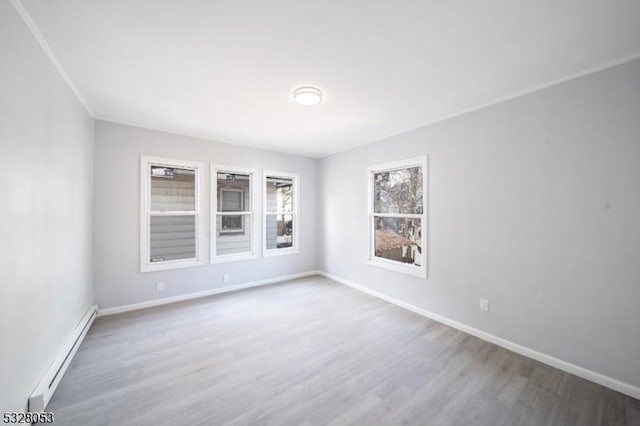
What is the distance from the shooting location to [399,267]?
145 inches

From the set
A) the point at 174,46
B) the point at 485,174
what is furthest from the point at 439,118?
the point at 174,46

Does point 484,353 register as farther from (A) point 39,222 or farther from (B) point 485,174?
(A) point 39,222

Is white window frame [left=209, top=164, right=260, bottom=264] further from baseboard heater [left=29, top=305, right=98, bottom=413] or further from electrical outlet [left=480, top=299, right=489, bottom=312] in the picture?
electrical outlet [left=480, top=299, right=489, bottom=312]

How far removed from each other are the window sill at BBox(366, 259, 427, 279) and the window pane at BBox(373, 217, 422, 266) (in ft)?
0.29

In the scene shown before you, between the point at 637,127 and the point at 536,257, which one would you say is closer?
→ the point at 637,127

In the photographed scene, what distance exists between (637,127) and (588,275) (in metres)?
1.23

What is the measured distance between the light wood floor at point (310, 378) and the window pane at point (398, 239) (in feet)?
3.03

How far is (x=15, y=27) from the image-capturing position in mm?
1476

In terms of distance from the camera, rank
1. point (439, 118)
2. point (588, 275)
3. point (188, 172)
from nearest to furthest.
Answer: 1. point (588, 275)
2. point (439, 118)
3. point (188, 172)

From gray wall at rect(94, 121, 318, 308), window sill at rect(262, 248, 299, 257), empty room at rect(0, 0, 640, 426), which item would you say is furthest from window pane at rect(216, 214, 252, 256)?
empty room at rect(0, 0, 640, 426)

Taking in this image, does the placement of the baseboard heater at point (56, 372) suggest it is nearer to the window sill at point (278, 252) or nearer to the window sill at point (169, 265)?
the window sill at point (169, 265)

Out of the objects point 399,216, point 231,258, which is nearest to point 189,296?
point 231,258

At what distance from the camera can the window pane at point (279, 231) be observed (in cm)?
524

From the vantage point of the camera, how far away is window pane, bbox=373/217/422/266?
11.7 ft
